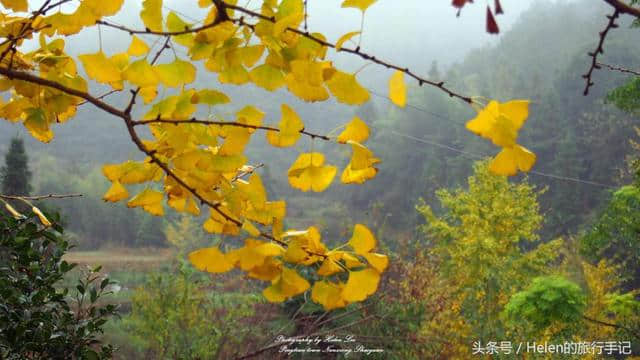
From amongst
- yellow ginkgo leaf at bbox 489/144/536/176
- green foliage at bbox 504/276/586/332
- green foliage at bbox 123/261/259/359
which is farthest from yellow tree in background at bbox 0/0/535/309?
green foliage at bbox 504/276/586/332

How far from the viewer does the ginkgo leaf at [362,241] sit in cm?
44

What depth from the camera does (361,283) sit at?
0.44 metres

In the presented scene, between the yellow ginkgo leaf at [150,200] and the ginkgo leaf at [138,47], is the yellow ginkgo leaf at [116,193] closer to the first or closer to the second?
the yellow ginkgo leaf at [150,200]

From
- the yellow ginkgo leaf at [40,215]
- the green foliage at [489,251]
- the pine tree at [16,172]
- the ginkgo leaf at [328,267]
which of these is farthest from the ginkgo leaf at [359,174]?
the pine tree at [16,172]

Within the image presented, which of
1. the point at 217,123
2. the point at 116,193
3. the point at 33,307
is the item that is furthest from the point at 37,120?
the point at 33,307

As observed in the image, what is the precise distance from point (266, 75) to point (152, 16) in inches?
4.7

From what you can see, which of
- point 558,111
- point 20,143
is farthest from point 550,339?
point 558,111

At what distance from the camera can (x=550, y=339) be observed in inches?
192

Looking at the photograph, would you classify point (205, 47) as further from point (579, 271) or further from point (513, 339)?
point (579, 271)

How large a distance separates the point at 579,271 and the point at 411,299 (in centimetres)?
812

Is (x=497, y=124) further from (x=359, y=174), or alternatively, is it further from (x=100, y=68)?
(x=100, y=68)

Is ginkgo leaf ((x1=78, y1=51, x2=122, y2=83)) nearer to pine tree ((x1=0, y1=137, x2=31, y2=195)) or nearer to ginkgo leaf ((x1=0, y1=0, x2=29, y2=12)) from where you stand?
ginkgo leaf ((x1=0, y1=0, x2=29, y2=12))

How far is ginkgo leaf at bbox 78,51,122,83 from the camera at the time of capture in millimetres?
434

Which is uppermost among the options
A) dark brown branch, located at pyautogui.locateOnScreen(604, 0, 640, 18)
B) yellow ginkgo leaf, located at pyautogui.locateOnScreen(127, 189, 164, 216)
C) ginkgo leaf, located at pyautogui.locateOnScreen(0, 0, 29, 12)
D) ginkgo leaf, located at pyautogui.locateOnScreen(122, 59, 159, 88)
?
ginkgo leaf, located at pyautogui.locateOnScreen(0, 0, 29, 12)
